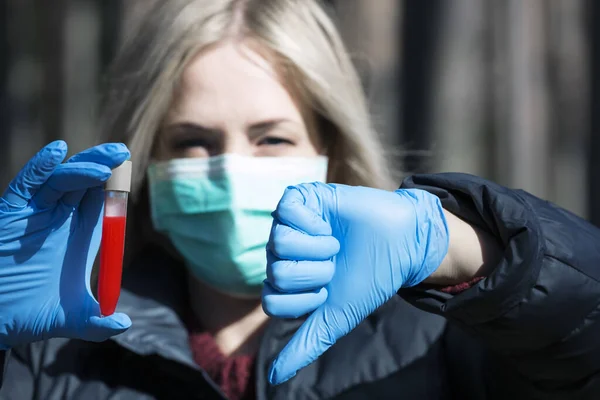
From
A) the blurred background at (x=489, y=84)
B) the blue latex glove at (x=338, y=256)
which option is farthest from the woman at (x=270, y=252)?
the blurred background at (x=489, y=84)

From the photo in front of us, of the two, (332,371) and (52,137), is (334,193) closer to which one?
(332,371)

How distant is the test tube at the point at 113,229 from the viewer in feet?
4.31

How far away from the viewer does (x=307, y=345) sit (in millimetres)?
1231

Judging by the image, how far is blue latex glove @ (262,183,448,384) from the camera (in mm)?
1222

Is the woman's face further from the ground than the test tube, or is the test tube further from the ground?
the woman's face

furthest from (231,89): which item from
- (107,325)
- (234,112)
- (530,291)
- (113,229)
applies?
(530,291)

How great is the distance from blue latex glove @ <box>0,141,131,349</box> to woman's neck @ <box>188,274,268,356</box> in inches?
20.9

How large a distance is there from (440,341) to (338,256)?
499 millimetres

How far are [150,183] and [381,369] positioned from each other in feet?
2.48

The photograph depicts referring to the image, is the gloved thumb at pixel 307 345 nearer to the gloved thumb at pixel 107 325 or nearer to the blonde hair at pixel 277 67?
the gloved thumb at pixel 107 325

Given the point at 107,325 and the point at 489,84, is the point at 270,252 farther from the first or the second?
the point at 489,84

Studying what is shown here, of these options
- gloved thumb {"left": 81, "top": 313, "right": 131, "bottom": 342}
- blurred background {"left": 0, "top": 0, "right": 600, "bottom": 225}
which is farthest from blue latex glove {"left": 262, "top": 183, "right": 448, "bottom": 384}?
blurred background {"left": 0, "top": 0, "right": 600, "bottom": 225}

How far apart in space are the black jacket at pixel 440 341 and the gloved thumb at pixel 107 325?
1.09 feet

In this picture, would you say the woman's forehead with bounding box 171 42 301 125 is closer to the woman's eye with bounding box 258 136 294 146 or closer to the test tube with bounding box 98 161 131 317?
the woman's eye with bounding box 258 136 294 146
